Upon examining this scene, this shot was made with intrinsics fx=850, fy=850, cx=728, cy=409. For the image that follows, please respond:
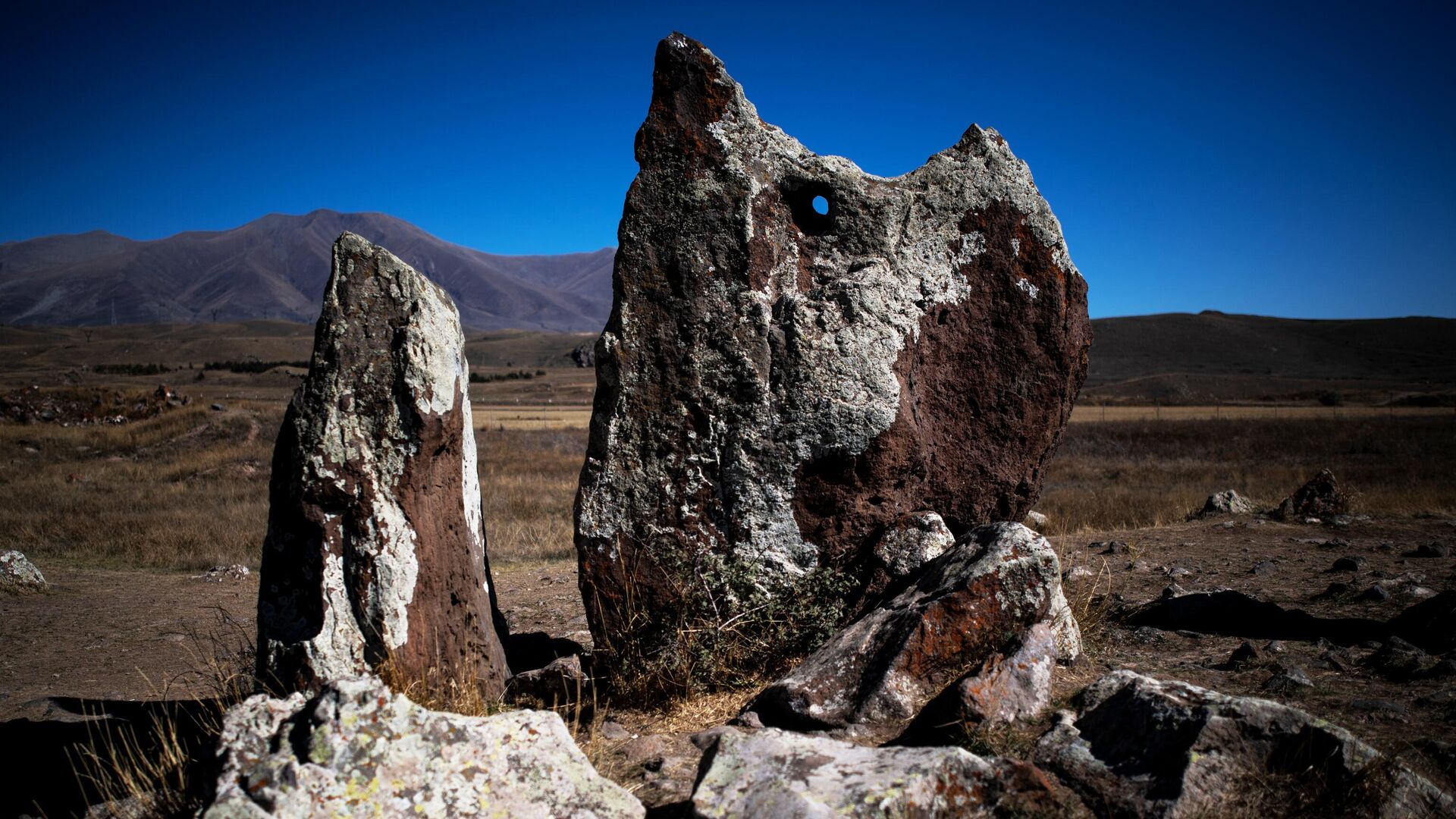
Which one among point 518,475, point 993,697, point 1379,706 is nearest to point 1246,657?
point 1379,706

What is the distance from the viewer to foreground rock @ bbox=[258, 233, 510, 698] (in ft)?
14.0

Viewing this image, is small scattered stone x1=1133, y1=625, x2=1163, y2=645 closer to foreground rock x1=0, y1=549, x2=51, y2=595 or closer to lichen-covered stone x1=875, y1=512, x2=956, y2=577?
lichen-covered stone x1=875, y1=512, x2=956, y2=577

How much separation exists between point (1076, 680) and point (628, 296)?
10.8 ft

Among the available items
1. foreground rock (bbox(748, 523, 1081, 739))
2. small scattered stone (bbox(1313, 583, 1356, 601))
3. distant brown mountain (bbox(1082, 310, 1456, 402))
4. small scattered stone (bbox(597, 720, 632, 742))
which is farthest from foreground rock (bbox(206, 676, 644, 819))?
distant brown mountain (bbox(1082, 310, 1456, 402))

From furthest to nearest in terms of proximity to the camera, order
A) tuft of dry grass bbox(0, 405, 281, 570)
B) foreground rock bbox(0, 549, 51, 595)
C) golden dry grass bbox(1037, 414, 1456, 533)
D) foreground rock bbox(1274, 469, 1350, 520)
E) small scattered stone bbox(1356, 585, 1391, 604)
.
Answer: golden dry grass bbox(1037, 414, 1456, 533)
tuft of dry grass bbox(0, 405, 281, 570)
foreground rock bbox(1274, 469, 1350, 520)
foreground rock bbox(0, 549, 51, 595)
small scattered stone bbox(1356, 585, 1391, 604)

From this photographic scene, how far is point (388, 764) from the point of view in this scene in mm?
2787

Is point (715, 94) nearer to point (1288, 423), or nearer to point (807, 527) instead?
point (807, 527)

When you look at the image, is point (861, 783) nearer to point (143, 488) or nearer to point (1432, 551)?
point (1432, 551)

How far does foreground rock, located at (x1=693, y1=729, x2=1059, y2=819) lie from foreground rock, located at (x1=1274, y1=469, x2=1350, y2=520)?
877 centimetres

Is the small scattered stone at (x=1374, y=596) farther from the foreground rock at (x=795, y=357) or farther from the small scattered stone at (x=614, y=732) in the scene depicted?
the small scattered stone at (x=614, y=732)

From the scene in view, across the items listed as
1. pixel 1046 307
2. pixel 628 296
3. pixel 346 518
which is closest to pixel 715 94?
pixel 628 296

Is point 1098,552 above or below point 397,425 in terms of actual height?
below

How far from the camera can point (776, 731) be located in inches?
131

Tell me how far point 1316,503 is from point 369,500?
33.7 ft
